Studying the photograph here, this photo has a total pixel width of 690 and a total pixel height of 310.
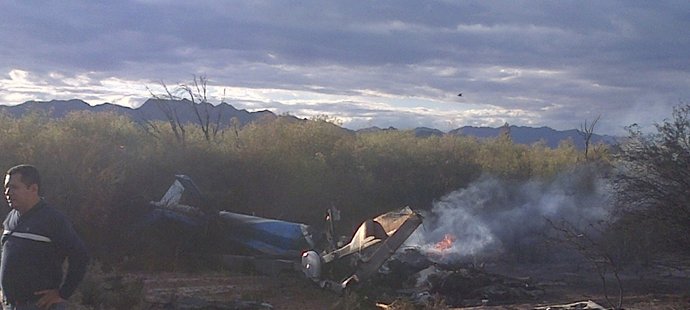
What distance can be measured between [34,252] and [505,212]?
88.3 ft

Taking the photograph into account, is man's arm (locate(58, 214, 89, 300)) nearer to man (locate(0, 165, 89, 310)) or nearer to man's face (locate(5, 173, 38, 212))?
man (locate(0, 165, 89, 310))

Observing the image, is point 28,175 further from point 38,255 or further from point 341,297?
point 341,297

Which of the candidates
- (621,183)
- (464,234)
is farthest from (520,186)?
(621,183)

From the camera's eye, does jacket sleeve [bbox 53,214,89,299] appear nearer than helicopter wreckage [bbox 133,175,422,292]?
Yes

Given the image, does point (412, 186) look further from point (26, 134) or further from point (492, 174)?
Result: point (26, 134)

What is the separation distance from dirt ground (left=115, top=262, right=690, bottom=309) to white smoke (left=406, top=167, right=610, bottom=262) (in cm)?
295

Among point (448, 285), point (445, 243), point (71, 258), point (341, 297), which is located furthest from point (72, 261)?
point (445, 243)

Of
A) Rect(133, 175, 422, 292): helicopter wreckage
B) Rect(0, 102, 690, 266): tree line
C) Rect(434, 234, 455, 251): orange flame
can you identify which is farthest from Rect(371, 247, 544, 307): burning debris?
Rect(434, 234, 455, 251): orange flame

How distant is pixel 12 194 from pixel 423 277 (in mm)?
13512

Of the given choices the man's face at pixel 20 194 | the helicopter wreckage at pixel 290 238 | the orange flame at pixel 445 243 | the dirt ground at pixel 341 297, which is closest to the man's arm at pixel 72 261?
the man's face at pixel 20 194

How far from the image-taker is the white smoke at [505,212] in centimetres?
2561

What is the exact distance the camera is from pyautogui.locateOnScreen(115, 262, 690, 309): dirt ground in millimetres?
14492

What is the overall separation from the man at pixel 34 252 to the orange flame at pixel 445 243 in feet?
58.3

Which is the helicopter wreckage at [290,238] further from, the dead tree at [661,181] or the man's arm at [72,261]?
the man's arm at [72,261]
